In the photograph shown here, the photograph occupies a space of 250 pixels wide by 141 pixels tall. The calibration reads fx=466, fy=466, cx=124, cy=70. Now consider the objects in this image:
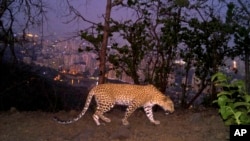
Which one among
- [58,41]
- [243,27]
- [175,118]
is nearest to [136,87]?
[175,118]

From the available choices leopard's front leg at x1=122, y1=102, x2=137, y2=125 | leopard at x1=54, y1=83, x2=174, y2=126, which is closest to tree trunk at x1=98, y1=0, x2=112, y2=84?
leopard at x1=54, y1=83, x2=174, y2=126

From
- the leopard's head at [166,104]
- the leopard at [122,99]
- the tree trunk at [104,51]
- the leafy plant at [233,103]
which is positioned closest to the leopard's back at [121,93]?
the leopard at [122,99]

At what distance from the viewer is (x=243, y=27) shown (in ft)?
43.2

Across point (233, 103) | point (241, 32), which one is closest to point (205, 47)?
point (241, 32)

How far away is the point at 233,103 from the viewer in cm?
474

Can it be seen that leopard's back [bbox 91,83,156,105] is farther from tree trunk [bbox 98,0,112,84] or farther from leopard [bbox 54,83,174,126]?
tree trunk [bbox 98,0,112,84]

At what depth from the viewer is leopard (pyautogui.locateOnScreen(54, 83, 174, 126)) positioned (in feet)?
33.6

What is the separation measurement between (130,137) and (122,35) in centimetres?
593

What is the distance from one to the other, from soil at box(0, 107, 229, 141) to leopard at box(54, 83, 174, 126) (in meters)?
0.22

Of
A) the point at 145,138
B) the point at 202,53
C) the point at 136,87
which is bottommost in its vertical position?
the point at 145,138

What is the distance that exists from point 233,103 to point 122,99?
5871 mm

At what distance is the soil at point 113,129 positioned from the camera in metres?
8.70

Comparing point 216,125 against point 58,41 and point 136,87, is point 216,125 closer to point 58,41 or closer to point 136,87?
point 136,87

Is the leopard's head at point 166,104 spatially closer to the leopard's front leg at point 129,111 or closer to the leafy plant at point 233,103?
Answer: the leopard's front leg at point 129,111
